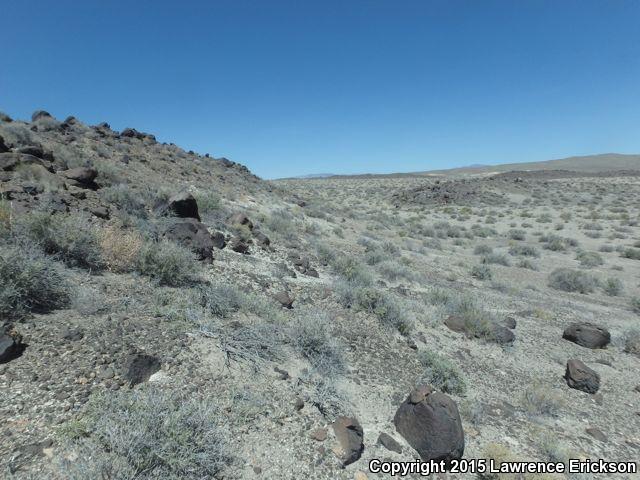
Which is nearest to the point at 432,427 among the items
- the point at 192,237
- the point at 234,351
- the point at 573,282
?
the point at 234,351

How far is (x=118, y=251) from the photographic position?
586cm

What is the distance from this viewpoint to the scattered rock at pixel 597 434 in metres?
4.55

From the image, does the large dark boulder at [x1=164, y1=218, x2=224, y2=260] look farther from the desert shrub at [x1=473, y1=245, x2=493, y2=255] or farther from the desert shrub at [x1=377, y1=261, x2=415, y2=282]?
the desert shrub at [x1=473, y1=245, x2=493, y2=255]

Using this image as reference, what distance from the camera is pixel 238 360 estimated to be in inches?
172

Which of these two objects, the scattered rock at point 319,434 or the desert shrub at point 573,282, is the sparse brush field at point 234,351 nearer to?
the scattered rock at point 319,434

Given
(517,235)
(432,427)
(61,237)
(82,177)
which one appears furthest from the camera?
(517,235)

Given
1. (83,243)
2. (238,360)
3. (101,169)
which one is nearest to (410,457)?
(238,360)

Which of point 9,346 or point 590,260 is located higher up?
point 9,346

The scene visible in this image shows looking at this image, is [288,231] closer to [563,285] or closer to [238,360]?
[238,360]

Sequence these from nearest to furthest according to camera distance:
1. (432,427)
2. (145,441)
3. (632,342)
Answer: (145,441), (432,427), (632,342)

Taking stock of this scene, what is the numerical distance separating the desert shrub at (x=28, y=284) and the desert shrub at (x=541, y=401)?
6.22 m

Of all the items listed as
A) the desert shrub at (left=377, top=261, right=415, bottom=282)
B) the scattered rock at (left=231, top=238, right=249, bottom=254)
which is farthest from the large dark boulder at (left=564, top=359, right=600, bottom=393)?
the scattered rock at (left=231, top=238, right=249, bottom=254)

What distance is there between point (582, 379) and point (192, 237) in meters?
7.29

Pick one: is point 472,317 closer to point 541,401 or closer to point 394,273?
point 541,401
